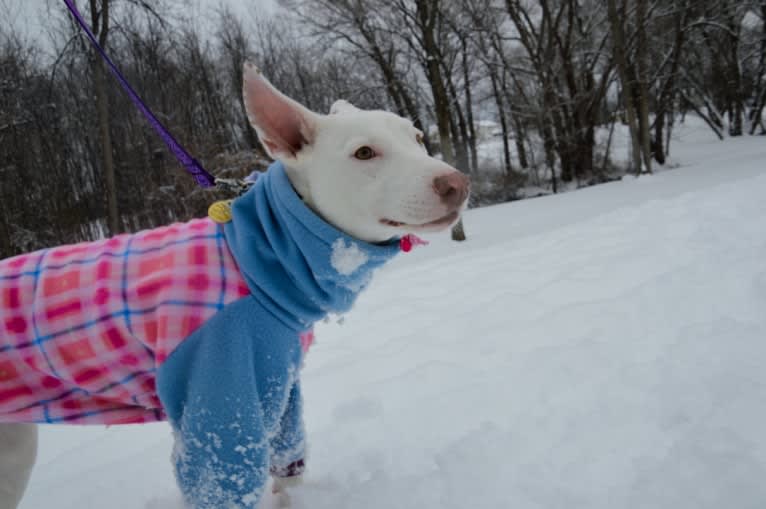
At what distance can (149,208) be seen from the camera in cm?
1862

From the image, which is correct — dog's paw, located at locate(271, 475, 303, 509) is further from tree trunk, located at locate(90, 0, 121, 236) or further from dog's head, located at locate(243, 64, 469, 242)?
tree trunk, located at locate(90, 0, 121, 236)

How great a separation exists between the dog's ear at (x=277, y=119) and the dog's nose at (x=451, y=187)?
0.55m

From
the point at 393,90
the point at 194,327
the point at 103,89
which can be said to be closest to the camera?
the point at 194,327

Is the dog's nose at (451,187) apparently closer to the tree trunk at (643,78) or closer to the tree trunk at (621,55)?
the tree trunk at (621,55)

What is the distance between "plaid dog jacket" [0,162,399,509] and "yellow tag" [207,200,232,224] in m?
0.05

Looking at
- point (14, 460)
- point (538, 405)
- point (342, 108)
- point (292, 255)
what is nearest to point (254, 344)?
point (292, 255)

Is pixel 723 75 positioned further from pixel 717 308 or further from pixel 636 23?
pixel 717 308

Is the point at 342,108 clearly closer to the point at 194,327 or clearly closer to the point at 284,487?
the point at 194,327

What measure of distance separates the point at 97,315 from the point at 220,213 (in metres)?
0.51

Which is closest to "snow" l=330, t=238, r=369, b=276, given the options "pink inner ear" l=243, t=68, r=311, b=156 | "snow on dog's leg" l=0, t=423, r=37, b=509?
"pink inner ear" l=243, t=68, r=311, b=156

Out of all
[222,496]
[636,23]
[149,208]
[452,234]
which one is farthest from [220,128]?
[222,496]

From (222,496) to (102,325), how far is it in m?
0.67

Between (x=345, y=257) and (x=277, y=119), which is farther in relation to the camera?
(x=277, y=119)

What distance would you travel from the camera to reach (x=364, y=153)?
5.07 feet
